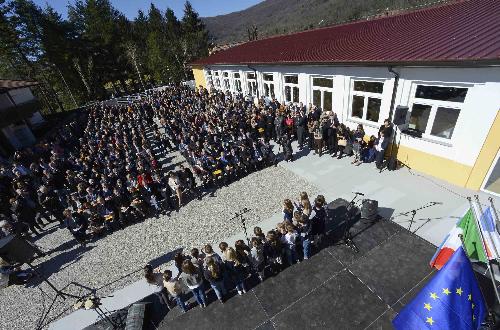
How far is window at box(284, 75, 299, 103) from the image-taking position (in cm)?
1456

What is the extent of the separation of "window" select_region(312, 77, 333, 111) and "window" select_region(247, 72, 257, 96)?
6521 mm

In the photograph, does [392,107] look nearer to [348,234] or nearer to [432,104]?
[432,104]

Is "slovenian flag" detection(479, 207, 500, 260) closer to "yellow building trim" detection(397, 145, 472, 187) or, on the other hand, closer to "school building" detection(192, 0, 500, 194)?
"school building" detection(192, 0, 500, 194)

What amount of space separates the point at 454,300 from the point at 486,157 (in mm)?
5659

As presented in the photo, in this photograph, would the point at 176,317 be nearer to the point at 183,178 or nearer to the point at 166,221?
the point at 166,221

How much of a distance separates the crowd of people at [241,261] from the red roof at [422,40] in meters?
5.76

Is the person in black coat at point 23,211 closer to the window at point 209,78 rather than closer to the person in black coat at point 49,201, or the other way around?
the person in black coat at point 49,201

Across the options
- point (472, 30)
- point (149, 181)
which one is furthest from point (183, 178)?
point (472, 30)

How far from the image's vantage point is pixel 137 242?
865 cm

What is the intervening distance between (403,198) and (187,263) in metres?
6.94

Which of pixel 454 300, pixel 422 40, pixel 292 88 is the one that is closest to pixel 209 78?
pixel 292 88

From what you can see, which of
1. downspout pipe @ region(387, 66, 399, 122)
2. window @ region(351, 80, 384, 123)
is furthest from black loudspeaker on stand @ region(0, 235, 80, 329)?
window @ region(351, 80, 384, 123)

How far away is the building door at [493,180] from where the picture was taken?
7.41m

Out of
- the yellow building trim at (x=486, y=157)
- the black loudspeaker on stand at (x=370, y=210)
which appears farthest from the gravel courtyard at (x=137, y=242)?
the yellow building trim at (x=486, y=157)
